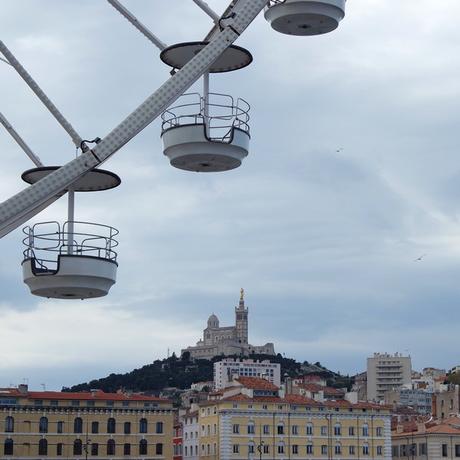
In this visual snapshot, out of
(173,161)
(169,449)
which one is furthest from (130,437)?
(173,161)

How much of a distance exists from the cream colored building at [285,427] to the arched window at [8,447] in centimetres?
2086

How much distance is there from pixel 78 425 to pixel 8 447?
7.14m

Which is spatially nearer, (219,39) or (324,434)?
(219,39)

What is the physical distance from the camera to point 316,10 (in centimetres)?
2708

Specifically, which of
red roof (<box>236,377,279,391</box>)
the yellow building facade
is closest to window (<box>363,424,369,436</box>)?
the yellow building facade

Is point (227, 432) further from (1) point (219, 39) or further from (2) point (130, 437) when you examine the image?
(1) point (219, 39)

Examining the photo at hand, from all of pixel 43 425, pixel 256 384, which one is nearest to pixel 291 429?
pixel 256 384

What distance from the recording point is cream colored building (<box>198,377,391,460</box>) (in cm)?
11597

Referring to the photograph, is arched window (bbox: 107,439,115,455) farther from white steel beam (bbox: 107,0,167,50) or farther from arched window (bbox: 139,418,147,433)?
white steel beam (bbox: 107,0,167,50)

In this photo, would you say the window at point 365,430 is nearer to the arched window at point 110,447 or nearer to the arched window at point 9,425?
the arched window at point 110,447

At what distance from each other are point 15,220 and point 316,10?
8578 millimetres

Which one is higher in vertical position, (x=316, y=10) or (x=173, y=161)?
(x=316, y=10)

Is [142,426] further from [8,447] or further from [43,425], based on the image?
[8,447]

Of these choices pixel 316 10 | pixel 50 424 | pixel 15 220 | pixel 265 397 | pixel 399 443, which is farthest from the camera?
pixel 399 443
